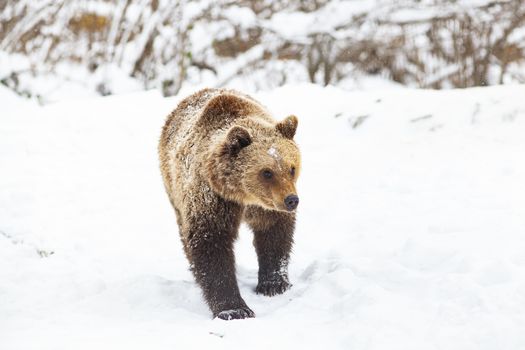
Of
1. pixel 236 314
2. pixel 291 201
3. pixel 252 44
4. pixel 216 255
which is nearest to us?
pixel 291 201

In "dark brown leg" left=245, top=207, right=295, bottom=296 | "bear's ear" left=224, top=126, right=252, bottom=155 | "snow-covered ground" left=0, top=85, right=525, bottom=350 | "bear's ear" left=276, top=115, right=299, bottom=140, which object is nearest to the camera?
"snow-covered ground" left=0, top=85, right=525, bottom=350

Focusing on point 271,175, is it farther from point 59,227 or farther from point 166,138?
point 59,227

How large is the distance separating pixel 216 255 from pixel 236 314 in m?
0.47

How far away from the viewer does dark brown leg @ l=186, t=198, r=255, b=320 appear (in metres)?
4.45

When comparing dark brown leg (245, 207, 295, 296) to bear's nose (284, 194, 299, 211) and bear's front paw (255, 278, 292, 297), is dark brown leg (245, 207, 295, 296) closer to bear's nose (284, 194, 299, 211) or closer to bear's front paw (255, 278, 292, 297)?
bear's front paw (255, 278, 292, 297)

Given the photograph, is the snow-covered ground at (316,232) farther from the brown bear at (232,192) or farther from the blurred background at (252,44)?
the blurred background at (252,44)

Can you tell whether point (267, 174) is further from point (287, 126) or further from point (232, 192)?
point (287, 126)

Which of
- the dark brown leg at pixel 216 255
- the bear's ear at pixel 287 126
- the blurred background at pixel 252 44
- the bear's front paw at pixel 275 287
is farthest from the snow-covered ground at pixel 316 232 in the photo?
the blurred background at pixel 252 44

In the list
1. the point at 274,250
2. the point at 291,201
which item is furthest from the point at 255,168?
the point at 274,250

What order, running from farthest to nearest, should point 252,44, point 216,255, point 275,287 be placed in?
point 252,44 < point 275,287 < point 216,255

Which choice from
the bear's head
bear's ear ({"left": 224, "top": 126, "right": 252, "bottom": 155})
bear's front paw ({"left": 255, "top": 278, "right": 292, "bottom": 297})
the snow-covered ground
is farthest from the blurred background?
bear's ear ({"left": 224, "top": 126, "right": 252, "bottom": 155})

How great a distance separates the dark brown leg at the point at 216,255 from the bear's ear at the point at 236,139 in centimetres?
43

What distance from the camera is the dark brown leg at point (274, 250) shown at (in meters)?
4.93

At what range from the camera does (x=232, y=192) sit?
439 centimetres
